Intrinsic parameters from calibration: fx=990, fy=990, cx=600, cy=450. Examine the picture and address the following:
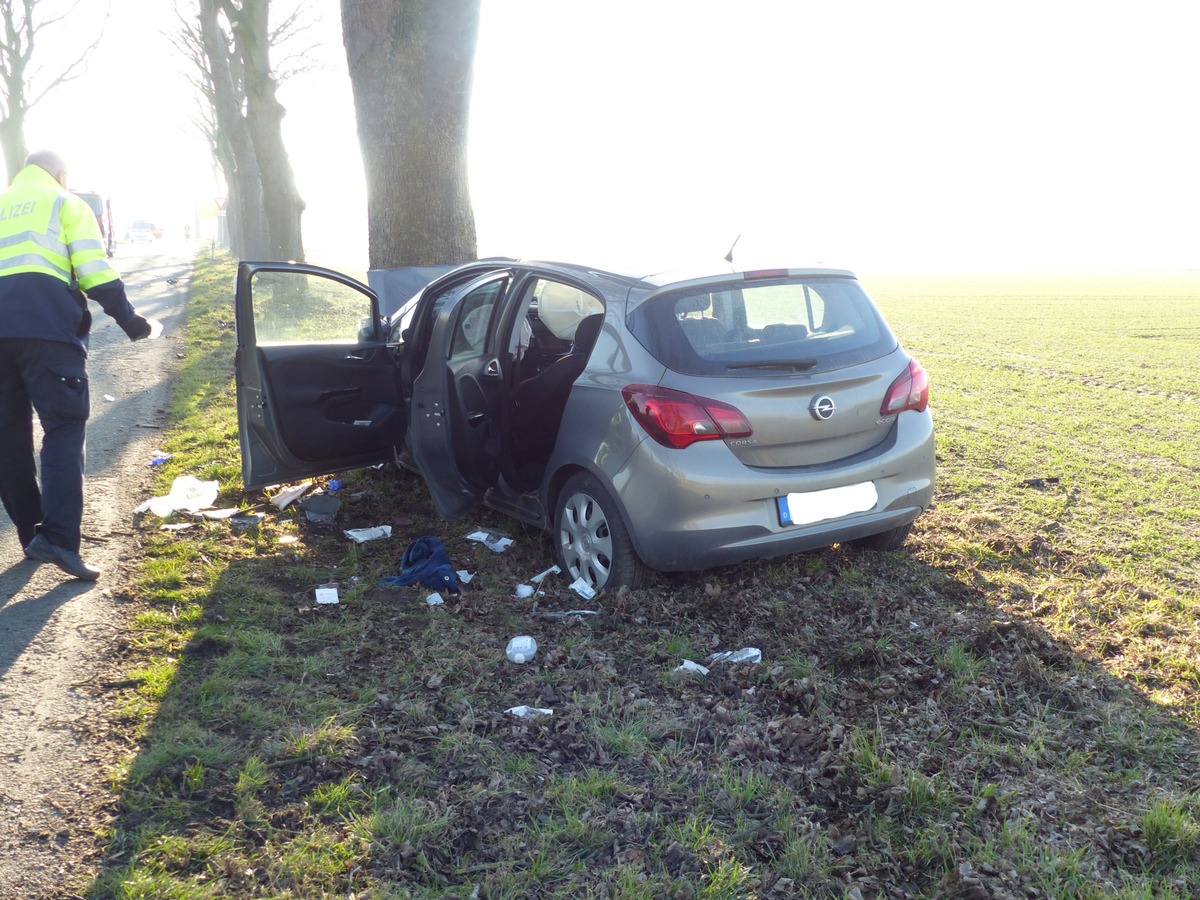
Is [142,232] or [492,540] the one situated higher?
[142,232]

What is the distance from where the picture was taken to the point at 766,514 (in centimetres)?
452

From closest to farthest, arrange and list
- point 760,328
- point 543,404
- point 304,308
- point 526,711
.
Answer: point 526,711
point 760,328
point 543,404
point 304,308

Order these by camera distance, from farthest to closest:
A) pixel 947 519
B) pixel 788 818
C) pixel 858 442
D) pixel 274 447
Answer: pixel 947 519 < pixel 274 447 < pixel 858 442 < pixel 788 818

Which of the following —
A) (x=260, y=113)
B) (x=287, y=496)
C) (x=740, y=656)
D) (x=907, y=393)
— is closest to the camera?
(x=740, y=656)

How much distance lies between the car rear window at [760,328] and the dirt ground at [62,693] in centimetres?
276

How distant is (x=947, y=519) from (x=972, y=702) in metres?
2.56

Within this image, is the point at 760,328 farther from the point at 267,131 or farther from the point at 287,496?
the point at 267,131

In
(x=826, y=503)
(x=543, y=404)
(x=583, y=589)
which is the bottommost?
(x=583, y=589)

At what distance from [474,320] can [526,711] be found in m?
2.67

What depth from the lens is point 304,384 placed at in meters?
5.81

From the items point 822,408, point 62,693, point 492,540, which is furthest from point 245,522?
point 822,408

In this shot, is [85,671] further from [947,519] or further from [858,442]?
[947,519]

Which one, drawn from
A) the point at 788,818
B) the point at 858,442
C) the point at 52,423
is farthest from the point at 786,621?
the point at 52,423

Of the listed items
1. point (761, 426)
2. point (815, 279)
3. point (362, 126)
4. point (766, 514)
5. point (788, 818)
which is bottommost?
point (788, 818)
